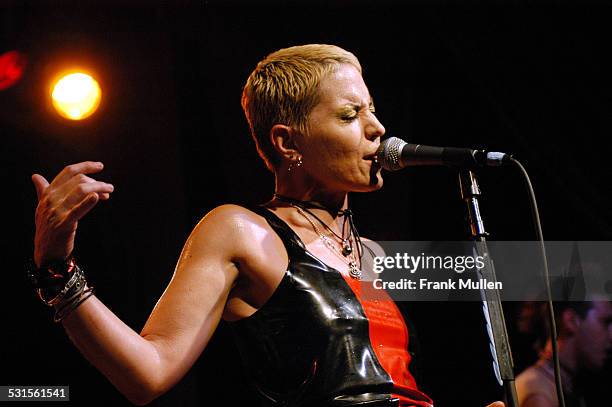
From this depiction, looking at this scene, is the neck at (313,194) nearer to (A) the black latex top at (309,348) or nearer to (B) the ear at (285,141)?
(B) the ear at (285,141)

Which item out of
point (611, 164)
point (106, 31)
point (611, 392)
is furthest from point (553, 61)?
point (106, 31)

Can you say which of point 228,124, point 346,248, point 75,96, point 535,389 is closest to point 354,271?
point 346,248

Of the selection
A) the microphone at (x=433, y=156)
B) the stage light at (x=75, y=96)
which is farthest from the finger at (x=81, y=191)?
the stage light at (x=75, y=96)

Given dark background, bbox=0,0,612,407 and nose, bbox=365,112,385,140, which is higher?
dark background, bbox=0,0,612,407

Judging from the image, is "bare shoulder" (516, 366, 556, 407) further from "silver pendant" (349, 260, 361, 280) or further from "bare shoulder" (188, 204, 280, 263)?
"bare shoulder" (188, 204, 280, 263)

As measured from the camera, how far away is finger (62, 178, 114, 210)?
1.28m

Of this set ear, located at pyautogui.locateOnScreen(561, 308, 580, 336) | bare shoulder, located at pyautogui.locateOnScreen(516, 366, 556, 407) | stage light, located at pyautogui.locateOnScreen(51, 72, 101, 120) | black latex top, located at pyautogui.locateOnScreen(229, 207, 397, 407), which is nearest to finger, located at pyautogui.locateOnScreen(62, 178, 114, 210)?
black latex top, located at pyautogui.locateOnScreen(229, 207, 397, 407)

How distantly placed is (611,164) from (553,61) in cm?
49

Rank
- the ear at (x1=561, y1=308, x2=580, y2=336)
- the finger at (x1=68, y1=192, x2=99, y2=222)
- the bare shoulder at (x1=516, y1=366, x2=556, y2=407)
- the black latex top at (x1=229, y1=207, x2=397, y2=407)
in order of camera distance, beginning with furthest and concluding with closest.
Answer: the ear at (x1=561, y1=308, x2=580, y2=336) < the bare shoulder at (x1=516, y1=366, x2=556, y2=407) < the black latex top at (x1=229, y1=207, x2=397, y2=407) < the finger at (x1=68, y1=192, x2=99, y2=222)

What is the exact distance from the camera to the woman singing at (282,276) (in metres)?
1.34

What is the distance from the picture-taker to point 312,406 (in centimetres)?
160

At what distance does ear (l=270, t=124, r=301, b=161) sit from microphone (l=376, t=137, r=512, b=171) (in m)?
0.22

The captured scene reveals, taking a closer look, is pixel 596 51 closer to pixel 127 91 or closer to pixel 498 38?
pixel 498 38

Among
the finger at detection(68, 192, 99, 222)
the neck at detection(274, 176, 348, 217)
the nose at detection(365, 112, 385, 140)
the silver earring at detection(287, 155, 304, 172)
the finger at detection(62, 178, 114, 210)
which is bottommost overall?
the finger at detection(68, 192, 99, 222)
